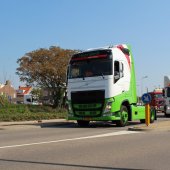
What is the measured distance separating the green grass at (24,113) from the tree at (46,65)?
171 inches

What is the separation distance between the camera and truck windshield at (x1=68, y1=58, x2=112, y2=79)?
20.6 meters

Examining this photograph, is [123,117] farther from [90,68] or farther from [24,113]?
[24,113]

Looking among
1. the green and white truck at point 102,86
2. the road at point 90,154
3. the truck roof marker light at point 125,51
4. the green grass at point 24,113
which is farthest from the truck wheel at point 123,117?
the green grass at point 24,113

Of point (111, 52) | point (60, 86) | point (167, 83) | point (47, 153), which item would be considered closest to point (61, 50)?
point (60, 86)

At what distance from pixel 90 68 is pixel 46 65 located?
21.7m

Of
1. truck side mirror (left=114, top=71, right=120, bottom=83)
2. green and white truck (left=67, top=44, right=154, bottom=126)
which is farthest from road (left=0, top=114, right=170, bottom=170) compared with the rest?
truck side mirror (left=114, top=71, right=120, bottom=83)

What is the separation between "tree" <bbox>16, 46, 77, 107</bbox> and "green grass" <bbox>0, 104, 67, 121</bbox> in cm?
435

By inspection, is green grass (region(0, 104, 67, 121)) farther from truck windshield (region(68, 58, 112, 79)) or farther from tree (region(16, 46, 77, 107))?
truck windshield (region(68, 58, 112, 79))

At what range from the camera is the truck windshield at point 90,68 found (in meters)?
20.6

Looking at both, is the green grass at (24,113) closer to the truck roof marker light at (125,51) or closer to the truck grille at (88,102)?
the truck grille at (88,102)

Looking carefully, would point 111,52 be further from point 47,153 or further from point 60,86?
point 60,86

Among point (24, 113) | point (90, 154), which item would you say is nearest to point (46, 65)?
point (24, 113)

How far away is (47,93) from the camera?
156 feet

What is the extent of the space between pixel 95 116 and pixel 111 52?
320 cm
